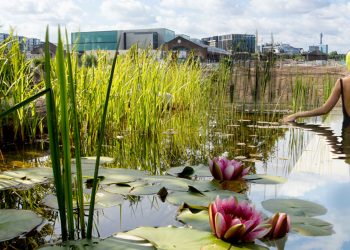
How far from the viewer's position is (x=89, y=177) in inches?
73.9

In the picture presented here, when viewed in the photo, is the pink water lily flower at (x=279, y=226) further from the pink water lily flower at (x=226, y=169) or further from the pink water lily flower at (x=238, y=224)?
the pink water lily flower at (x=226, y=169)

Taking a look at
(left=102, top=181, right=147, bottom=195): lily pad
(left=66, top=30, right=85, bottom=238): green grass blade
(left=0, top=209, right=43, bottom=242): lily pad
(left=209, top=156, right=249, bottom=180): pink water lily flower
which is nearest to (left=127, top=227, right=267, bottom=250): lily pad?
(left=66, top=30, right=85, bottom=238): green grass blade

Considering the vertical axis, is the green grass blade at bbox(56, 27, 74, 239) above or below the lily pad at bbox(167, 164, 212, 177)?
above

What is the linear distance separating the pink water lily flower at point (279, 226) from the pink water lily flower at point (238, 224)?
0.13 feet

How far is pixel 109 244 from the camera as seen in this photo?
108 centimetres

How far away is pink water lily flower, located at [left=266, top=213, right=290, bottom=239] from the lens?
118 cm

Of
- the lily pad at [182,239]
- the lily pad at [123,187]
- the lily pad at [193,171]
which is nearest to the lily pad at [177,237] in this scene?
the lily pad at [182,239]

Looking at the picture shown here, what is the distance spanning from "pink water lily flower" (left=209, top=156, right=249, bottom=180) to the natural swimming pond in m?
0.05

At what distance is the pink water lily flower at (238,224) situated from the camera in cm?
110

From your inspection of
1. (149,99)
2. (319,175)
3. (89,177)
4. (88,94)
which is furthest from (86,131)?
(319,175)

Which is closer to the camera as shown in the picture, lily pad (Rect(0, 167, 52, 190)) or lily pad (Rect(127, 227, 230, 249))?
lily pad (Rect(127, 227, 230, 249))

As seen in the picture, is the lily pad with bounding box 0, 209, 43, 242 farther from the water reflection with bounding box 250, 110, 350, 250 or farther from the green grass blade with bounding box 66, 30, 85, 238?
the water reflection with bounding box 250, 110, 350, 250

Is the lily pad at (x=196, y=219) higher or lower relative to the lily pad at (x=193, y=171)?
lower

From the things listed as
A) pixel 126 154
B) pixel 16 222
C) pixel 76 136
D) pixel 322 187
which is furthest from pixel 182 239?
pixel 126 154
